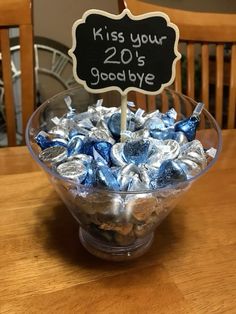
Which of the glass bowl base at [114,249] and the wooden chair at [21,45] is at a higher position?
the wooden chair at [21,45]

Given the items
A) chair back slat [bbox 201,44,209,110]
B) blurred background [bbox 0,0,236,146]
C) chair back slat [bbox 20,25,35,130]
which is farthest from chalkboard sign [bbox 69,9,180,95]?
blurred background [bbox 0,0,236,146]

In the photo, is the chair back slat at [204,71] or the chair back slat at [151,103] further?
the chair back slat at [204,71]

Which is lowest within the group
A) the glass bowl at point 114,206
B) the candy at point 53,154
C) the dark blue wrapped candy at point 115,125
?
the glass bowl at point 114,206

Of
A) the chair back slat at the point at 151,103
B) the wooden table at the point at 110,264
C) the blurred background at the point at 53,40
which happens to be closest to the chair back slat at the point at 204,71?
the chair back slat at the point at 151,103

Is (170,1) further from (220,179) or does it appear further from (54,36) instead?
(220,179)

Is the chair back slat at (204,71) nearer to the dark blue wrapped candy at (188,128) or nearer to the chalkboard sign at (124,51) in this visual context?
the dark blue wrapped candy at (188,128)

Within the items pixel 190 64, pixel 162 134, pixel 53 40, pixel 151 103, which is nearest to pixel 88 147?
pixel 162 134

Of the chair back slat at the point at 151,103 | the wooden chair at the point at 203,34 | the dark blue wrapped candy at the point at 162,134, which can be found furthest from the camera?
the wooden chair at the point at 203,34
